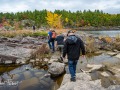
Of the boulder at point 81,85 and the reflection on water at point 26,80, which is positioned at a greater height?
the boulder at point 81,85

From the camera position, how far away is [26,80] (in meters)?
9.71

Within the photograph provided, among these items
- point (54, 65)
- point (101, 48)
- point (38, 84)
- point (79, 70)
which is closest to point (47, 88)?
point (38, 84)

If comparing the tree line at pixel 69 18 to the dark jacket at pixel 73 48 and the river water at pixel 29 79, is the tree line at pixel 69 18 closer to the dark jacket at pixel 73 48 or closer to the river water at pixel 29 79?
the river water at pixel 29 79

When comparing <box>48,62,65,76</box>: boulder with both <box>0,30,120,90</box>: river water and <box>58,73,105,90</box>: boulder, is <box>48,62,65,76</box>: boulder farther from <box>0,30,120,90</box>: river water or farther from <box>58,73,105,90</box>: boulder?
<box>58,73,105,90</box>: boulder

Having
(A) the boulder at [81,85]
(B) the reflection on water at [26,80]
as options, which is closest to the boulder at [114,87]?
(A) the boulder at [81,85]

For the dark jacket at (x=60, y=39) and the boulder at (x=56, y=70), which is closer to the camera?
the boulder at (x=56, y=70)

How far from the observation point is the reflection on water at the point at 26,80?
885 cm

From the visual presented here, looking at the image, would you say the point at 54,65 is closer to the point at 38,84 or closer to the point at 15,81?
the point at 38,84

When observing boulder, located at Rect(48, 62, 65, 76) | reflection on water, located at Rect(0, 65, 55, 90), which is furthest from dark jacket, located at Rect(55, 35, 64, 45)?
boulder, located at Rect(48, 62, 65, 76)

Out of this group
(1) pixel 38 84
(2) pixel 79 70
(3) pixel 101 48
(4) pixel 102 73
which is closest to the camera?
(1) pixel 38 84

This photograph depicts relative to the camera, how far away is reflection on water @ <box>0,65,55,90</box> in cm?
885

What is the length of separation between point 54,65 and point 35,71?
1.58 meters

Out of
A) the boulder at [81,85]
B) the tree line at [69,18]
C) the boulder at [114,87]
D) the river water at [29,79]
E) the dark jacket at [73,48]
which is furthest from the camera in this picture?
the tree line at [69,18]

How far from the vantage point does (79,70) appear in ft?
35.4
